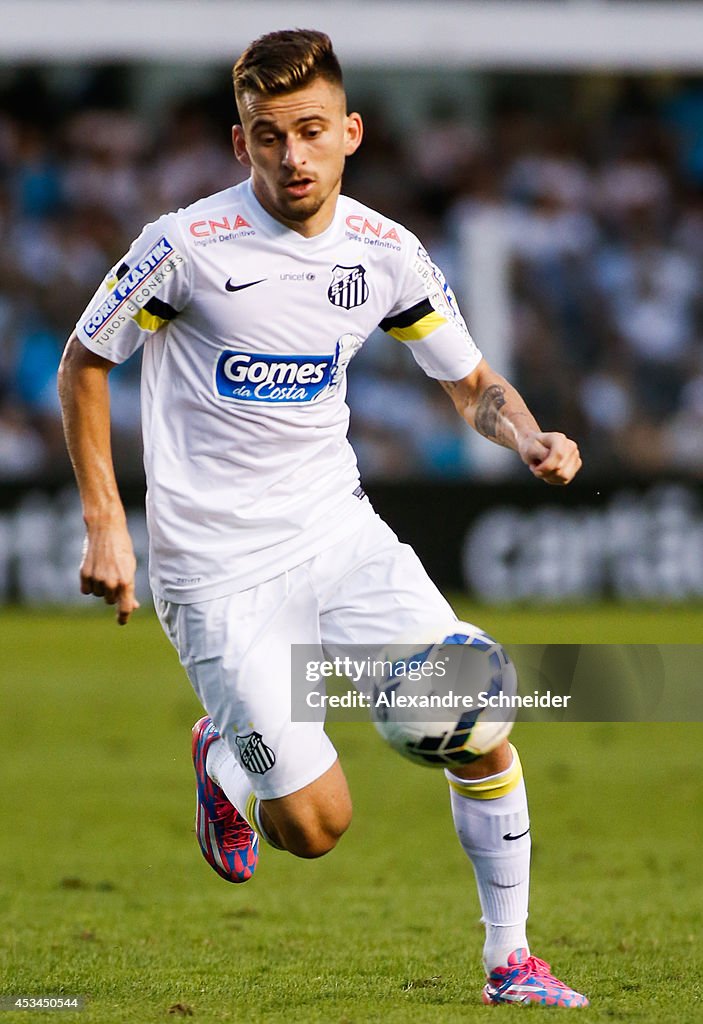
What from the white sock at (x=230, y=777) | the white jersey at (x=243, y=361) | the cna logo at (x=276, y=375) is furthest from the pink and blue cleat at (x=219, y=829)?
the cna logo at (x=276, y=375)

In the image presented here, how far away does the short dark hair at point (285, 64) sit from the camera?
4.30 meters

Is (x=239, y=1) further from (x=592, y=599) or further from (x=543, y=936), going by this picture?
(x=543, y=936)

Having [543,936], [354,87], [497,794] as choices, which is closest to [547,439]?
[497,794]

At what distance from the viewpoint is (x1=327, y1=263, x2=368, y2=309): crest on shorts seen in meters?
4.53

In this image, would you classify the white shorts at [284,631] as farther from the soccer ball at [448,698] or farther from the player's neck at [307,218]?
the player's neck at [307,218]

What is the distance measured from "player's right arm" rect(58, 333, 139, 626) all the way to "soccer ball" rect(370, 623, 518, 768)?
2.37 ft

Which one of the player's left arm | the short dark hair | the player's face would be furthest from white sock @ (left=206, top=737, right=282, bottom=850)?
the short dark hair

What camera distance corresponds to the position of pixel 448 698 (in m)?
4.24

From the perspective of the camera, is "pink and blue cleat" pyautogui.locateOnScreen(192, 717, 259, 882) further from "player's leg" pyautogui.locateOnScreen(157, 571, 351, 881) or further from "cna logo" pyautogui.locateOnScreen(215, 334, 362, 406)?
"cna logo" pyautogui.locateOnScreen(215, 334, 362, 406)

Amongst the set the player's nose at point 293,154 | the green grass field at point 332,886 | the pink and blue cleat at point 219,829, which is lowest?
the green grass field at point 332,886

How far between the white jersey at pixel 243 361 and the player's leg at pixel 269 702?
73 mm

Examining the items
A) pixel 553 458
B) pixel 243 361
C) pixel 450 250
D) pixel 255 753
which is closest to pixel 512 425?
pixel 553 458

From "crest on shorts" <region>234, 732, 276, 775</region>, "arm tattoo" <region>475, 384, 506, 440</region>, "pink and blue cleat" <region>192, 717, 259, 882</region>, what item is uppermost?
"arm tattoo" <region>475, 384, 506, 440</region>

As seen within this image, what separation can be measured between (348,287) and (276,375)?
0.31 metres
